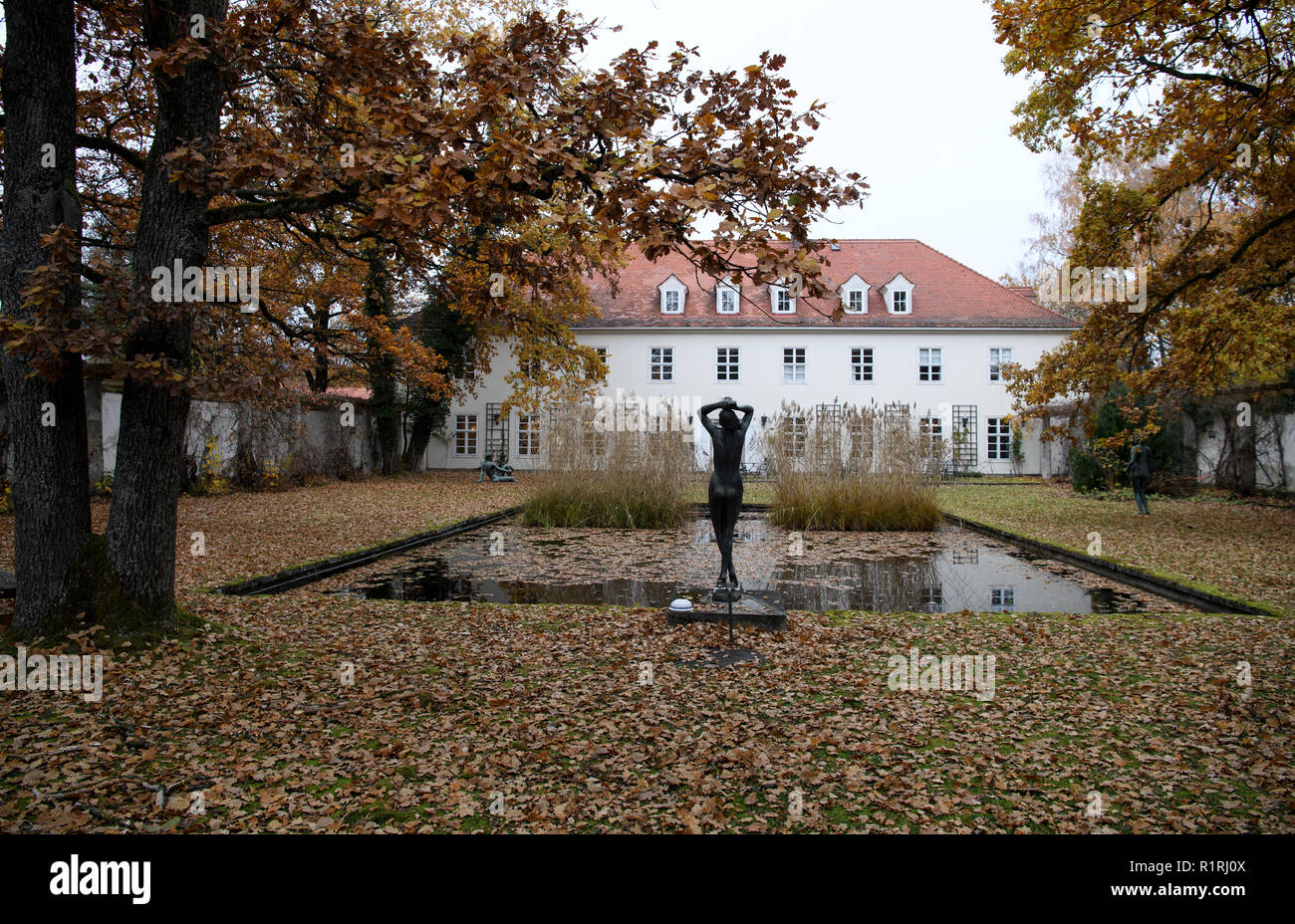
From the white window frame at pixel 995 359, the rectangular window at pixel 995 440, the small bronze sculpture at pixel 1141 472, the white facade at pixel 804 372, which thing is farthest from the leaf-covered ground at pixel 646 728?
the white window frame at pixel 995 359

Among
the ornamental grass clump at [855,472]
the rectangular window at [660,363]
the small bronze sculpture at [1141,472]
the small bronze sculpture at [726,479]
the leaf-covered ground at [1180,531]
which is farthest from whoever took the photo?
the rectangular window at [660,363]

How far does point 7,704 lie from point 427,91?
3988 mm

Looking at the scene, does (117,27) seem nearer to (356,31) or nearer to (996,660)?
(356,31)

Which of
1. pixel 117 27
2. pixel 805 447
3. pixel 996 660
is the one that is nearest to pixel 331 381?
pixel 805 447

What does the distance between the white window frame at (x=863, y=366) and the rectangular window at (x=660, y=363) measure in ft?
21.3

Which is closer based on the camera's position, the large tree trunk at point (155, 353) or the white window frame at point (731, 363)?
the large tree trunk at point (155, 353)

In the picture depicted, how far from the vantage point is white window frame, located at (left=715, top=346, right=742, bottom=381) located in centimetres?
2691

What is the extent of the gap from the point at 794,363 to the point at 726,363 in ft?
8.03

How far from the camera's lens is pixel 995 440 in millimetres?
26109

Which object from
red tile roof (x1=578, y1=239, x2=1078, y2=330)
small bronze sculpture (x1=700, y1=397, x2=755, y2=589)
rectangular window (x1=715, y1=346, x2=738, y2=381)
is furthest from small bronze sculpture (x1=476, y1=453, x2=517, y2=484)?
small bronze sculpture (x1=700, y1=397, x2=755, y2=589)

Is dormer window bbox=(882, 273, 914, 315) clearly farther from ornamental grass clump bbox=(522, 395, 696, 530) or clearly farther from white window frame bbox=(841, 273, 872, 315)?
ornamental grass clump bbox=(522, 395, 696, 530)

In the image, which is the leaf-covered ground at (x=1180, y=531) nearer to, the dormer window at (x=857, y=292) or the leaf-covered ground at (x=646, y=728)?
the leaf-covered ground at (x=646, y=728)

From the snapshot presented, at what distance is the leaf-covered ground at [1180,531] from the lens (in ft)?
23.2

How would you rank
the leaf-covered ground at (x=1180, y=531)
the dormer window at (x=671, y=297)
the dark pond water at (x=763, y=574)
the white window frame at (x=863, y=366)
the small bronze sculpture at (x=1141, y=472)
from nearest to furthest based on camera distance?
the dark pond water at (x=763, y=574), the leaf-covered ground at (x=1180, y=531), the small bronze sculpture at (x=1141, y=472), the white window frame at (x=863, y=366), the dormer window at (x=671, y=297)
